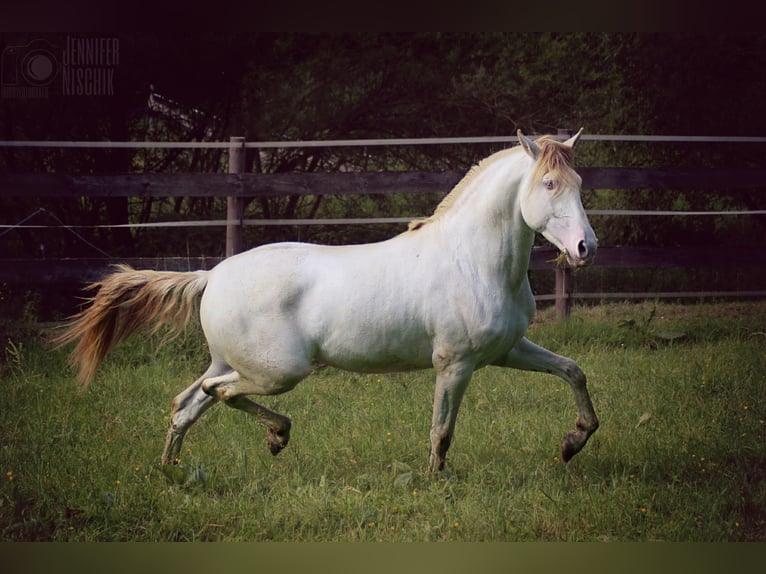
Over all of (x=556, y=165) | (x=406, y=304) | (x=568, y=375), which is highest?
(x=556, y=165)

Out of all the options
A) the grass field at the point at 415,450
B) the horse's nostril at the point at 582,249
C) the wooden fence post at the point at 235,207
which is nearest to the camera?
the horse's nostril at the point at 582,249

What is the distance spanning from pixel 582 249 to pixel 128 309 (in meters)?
1.86

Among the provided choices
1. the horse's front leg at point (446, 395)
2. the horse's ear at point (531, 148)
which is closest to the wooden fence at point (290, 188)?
the horse's ear at point (531, 148)

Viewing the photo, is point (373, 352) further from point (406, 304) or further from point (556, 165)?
point (556, 165)

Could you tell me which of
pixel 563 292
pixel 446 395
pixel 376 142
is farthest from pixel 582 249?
pixel 563 292

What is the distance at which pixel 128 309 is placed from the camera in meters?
3.74

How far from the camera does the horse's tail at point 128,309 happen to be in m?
3.67

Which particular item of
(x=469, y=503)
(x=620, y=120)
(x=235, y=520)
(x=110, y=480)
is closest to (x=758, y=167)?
(x=620, y=120)

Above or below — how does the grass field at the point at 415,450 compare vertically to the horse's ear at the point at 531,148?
below

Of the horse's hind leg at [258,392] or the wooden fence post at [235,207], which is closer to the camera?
the horse's hind leg at [258,392]

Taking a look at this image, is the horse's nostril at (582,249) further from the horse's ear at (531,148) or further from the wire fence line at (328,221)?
the wire fence line at (328,221)

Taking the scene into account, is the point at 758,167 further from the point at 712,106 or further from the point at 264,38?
the point at 264,38

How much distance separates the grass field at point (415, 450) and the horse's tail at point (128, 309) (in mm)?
416

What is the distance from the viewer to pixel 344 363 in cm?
354
